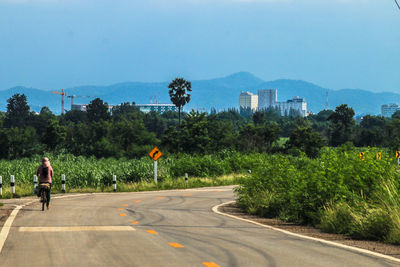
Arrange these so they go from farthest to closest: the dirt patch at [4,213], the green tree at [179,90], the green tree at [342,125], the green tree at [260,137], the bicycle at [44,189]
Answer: the green tree at [342,125] < the green tree at [179,90] < the green tree at [260,137] < the bicycle at [44,189] < the dirt patch at [4,213]

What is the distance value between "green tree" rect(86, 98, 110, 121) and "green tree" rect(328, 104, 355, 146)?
64.3 m

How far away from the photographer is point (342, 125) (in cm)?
12962

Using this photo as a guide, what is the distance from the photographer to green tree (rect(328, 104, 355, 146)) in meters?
127

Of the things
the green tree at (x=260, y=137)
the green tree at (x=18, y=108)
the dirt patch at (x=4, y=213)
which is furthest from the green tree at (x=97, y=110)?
the dirt patch at (x=4, y=213)

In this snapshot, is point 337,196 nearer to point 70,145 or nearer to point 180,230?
point 180,230

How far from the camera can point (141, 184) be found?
32344 mm

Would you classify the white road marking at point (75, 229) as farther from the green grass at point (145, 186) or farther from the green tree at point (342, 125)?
the green tree at point (342, 125)

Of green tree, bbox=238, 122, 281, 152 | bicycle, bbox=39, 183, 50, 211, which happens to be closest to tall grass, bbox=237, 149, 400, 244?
bicycle, bbox=39, 183, 50, 211

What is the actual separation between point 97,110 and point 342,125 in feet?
224

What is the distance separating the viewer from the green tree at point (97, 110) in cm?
16100

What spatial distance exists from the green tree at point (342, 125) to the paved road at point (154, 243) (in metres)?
114

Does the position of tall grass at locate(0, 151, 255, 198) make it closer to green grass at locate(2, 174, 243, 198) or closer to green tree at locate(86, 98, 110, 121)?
green grass at locate(2, 174, 243, 198)

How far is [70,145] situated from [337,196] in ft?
347

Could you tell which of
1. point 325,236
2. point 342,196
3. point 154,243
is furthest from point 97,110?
point 154,243
